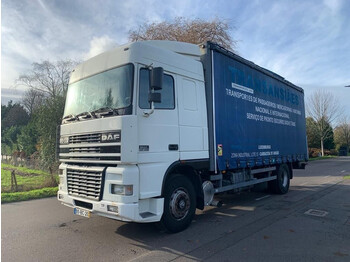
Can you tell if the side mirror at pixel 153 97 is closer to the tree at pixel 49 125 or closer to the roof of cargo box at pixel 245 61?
the roof of cargo box at pixel 245 61

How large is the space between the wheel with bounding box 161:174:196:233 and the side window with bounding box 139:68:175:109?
139cm

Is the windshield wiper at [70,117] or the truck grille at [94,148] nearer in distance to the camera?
the truck grille at [94,148]

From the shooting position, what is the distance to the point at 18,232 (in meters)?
5.45

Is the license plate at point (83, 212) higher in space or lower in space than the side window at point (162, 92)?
lower

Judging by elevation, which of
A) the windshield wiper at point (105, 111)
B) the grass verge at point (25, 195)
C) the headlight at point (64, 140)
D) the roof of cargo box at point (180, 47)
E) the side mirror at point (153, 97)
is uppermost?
the roof of cargo box at point (180, 47)

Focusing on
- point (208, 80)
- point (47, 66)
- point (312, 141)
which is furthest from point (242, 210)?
point (312, 141)

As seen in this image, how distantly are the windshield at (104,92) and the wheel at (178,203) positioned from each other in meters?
1.67

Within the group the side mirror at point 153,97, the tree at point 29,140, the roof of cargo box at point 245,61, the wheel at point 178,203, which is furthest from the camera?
the tree at point 29,140

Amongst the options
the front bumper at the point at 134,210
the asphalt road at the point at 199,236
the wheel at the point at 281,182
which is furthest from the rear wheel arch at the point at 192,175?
the wheel at the point at 281,182

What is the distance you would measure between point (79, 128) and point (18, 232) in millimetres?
2566

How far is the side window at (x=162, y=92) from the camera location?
459cm

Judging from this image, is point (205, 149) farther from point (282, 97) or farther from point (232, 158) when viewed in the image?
point (282, 97)

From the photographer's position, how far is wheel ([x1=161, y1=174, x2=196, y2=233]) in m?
4.87

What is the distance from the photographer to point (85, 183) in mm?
4902
